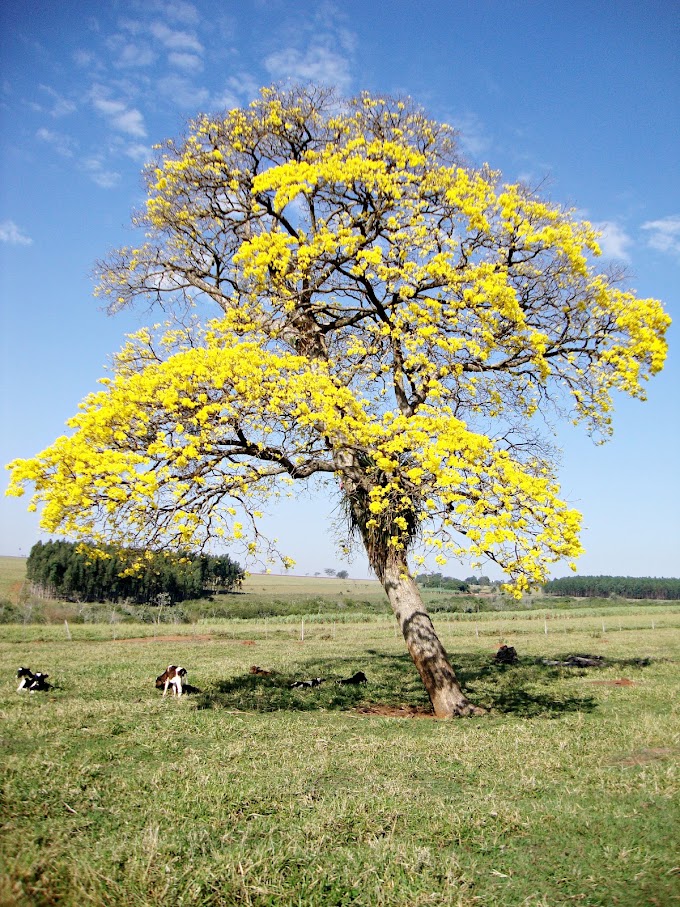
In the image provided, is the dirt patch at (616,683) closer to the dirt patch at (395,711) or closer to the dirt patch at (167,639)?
the dirt patch at (395,711)

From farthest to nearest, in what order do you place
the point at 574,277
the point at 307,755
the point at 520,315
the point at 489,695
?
the point at 489,695 < the point at 574,277 < the point at 520,315 < the point at 307,755

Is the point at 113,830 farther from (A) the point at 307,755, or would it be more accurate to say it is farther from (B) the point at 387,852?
(A) the point at 307,755

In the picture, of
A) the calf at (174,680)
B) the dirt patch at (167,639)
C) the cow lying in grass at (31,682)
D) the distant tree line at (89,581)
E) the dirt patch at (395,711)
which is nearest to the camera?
the dirt patch at (395,711)

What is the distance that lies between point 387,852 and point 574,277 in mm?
9488

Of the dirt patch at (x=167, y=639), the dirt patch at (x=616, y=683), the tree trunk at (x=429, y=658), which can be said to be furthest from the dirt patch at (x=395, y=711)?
the dirt patch at (x=167, y=639)

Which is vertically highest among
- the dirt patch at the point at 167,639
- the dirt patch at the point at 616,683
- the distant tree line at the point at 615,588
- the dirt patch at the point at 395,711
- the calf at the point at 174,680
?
the calf at the point at 174,680

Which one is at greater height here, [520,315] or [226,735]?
[520,315]

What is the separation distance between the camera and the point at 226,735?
839cm

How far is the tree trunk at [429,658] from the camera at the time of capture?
422 inches

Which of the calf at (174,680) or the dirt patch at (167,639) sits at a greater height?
the calf at (174,680)

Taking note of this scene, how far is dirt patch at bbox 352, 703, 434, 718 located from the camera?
10872 mm

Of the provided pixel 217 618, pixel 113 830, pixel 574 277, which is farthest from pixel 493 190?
pixel 217 618

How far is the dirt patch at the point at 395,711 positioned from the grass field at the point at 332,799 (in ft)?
0.19

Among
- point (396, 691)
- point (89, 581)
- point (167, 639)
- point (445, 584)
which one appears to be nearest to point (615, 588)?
point (445, 584)
